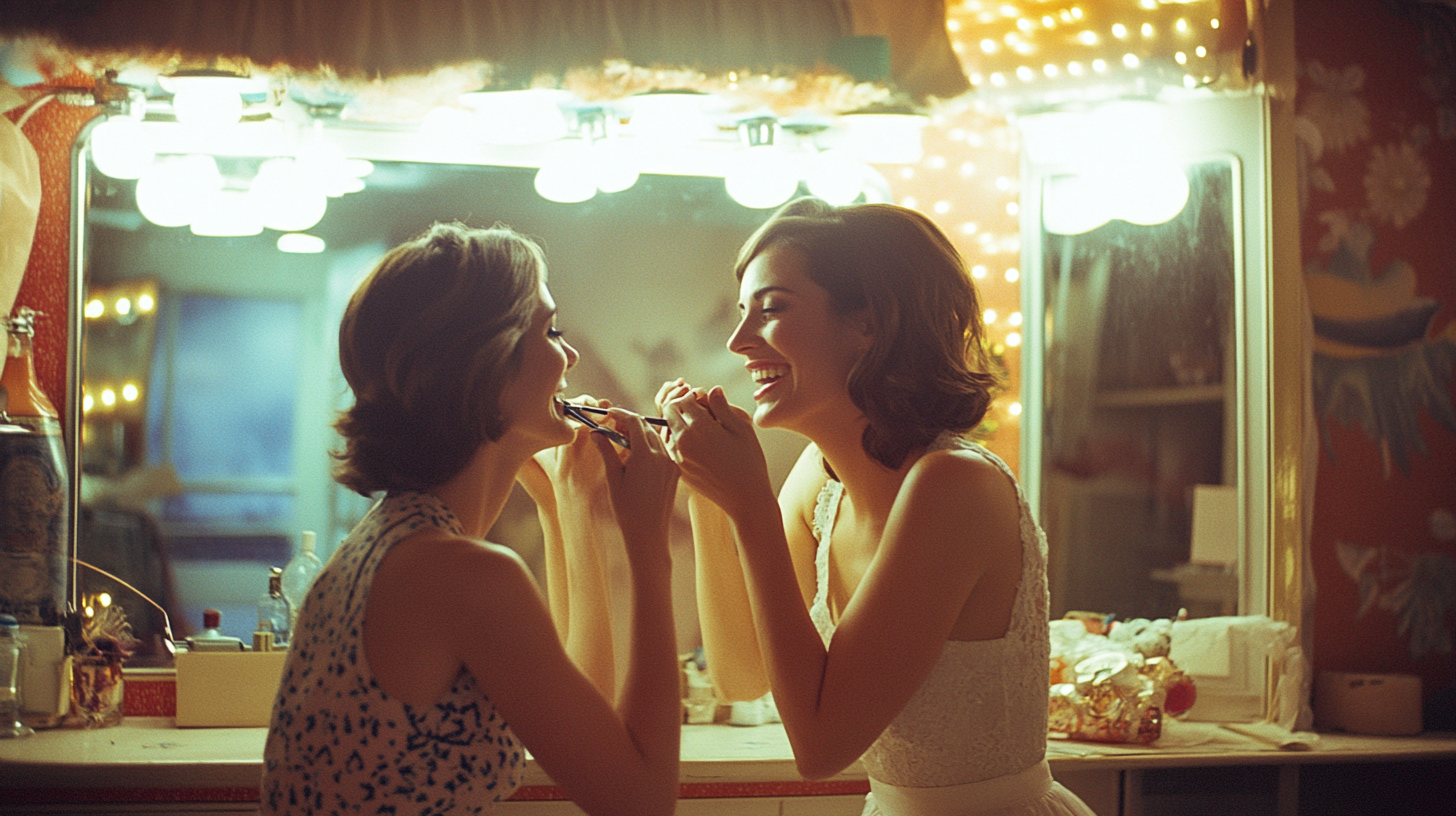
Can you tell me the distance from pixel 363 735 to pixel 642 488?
403 millimetres

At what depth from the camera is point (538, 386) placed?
1.40m

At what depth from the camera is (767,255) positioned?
5.34ft

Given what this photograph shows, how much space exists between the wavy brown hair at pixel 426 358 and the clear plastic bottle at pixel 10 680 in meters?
1.11

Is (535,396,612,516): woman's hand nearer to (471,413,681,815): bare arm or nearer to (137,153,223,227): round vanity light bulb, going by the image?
(471,413,681,815): bare arm

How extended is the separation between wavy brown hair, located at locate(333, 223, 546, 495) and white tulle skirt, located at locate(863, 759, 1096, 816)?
0.68 meters

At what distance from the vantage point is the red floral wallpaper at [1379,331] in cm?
238

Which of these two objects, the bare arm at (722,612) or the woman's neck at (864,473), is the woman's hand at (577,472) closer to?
the bare arm at (722,612)

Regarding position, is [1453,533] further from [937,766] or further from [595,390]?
[595,390]

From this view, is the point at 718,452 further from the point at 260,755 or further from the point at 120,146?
the point at 120,146

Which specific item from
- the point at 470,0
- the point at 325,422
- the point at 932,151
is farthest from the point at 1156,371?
the point at 325,422

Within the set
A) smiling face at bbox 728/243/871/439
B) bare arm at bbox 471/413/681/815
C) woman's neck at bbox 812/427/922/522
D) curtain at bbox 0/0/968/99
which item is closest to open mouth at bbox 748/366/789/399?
smiling face at bbox 728/243/871/439

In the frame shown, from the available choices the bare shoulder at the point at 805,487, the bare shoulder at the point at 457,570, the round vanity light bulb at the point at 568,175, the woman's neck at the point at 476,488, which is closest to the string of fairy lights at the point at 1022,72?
the bare shoulder at the point at 805,487

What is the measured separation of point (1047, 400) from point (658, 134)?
0.96m

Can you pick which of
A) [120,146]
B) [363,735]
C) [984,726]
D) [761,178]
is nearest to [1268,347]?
[761,178]
